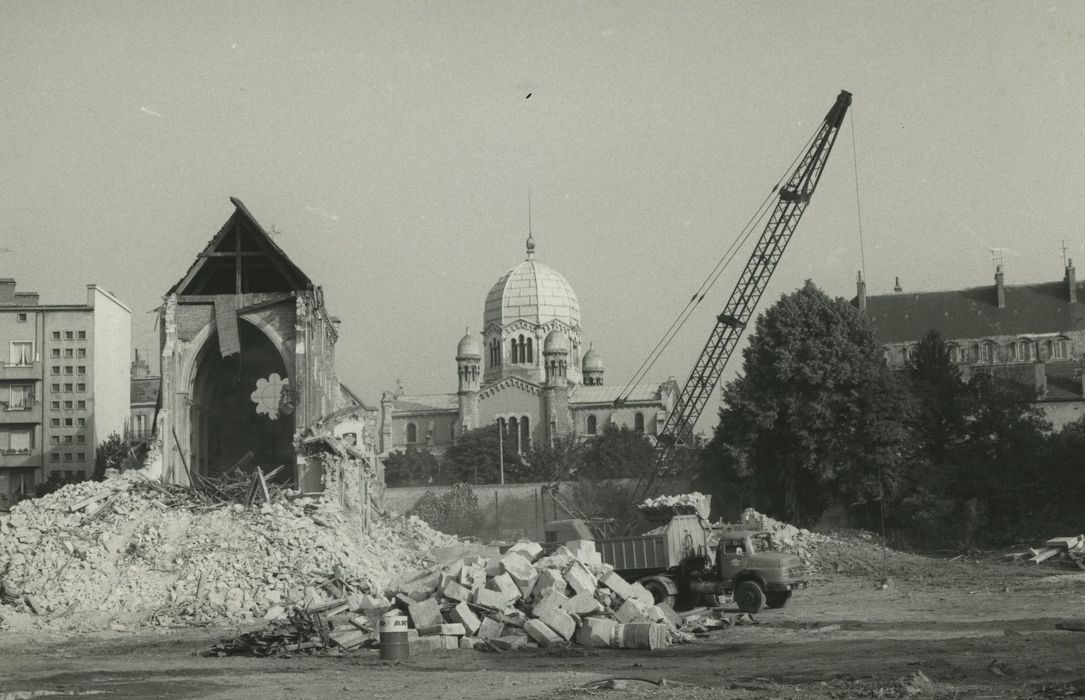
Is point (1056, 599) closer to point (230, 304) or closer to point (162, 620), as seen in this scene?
point (162, 620)

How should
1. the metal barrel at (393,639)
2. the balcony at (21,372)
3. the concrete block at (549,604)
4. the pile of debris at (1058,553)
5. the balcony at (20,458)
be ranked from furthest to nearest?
the balcony at (21,372) → the balcony at (20,458) → the pile of debris at (1058,553) → the concrete block at (549,604) → the metal barrel at (393,639)

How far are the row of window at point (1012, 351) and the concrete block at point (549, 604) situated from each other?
229 feet

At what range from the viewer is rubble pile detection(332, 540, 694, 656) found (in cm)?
2019

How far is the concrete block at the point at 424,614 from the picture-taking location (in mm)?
20875

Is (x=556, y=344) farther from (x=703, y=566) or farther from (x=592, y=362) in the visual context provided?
(x=703, y=566)

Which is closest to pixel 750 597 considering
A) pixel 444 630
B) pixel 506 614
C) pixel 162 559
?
pixel 506 614

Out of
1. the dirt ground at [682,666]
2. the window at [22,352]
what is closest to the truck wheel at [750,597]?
the dirt ground at [682,666]

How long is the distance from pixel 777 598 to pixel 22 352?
178ft

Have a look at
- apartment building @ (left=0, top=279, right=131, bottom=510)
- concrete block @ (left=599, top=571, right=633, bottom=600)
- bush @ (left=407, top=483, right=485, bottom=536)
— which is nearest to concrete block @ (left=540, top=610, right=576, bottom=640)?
concrete block @ (left=599, top=571, right=633, bottom=600)

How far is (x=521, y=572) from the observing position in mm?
22578

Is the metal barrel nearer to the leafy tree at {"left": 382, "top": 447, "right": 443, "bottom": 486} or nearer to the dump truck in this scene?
the dump truck

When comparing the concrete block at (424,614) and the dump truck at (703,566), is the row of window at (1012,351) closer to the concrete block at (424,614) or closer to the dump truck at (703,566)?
the dump truck at (703,566)

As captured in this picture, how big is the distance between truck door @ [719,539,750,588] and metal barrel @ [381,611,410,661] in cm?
915

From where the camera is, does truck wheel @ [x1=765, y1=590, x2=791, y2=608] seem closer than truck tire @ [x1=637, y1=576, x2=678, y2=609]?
Yes
